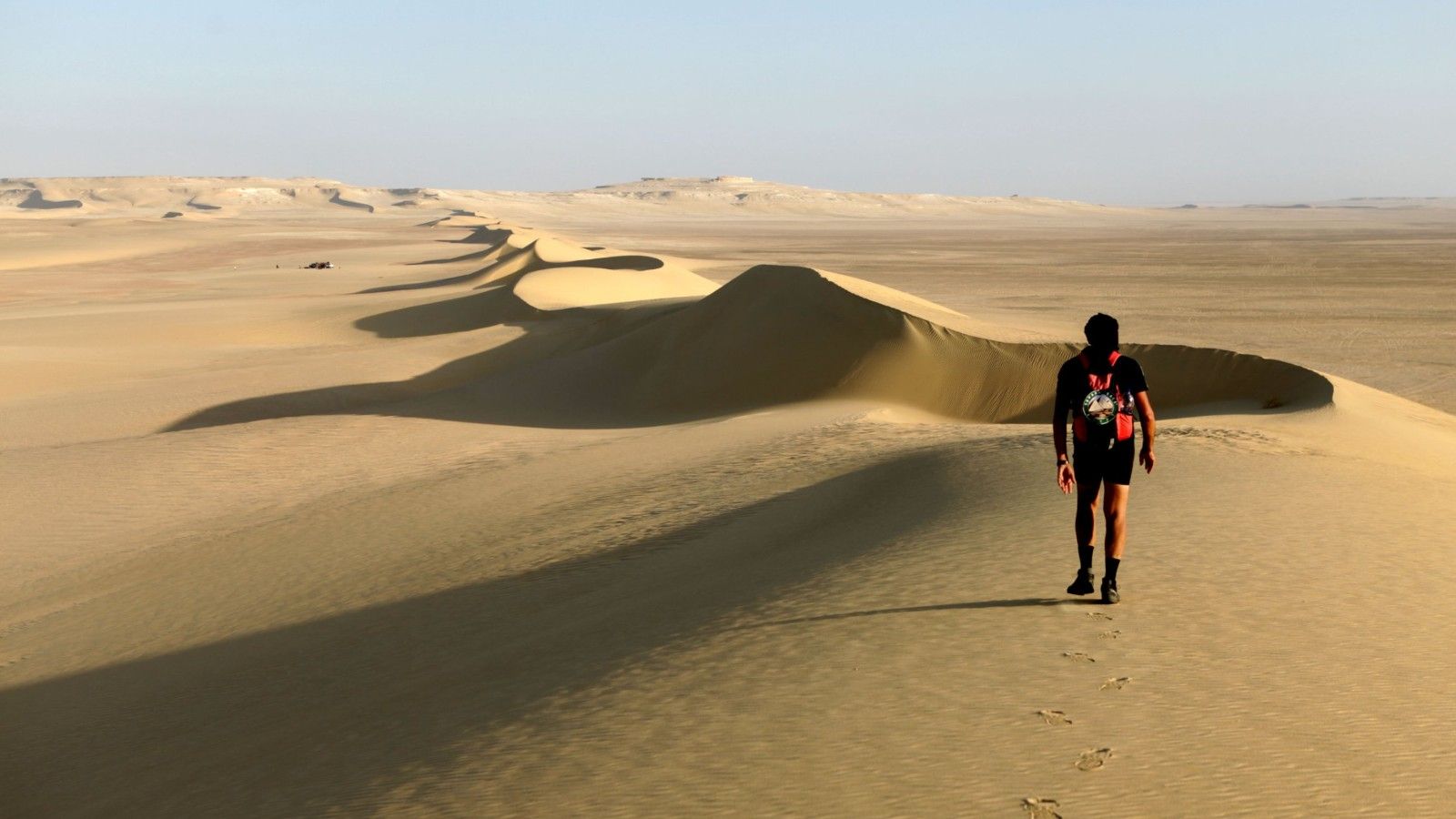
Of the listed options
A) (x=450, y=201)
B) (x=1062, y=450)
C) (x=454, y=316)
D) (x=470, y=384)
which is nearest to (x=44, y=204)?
(x=450, y=201)

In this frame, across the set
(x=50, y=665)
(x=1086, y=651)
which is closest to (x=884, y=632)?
(x=1086, y=651)

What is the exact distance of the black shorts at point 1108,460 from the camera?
545 cm

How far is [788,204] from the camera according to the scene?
16788cm

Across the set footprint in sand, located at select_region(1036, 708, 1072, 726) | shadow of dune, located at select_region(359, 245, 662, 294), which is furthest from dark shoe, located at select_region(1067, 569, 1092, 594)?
shadow of dune, located at select_region(359, 245, 662, 294)

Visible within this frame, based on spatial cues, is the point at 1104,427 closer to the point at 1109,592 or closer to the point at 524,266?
the point at 1109,592

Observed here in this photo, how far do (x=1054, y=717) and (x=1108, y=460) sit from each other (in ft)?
5.03

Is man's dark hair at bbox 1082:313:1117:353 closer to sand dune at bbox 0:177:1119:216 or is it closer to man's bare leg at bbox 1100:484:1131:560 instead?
man's bare leg at bbox 1100:484:1131:560

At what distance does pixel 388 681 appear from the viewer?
6.17 meters

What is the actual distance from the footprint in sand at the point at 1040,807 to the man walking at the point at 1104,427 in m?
1.86

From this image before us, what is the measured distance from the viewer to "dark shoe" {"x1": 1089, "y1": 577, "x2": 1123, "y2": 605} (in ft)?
17.7

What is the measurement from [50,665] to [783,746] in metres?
5.33

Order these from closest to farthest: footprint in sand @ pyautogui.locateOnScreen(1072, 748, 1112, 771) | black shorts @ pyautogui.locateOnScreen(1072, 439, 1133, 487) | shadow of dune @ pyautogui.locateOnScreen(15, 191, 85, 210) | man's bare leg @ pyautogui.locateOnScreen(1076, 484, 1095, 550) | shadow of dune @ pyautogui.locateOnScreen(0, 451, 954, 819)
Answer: footprint in sand @ pyautogui.locateOnScreen(1072, 748, 1112, 771) < shadow of dune @ pyautogui.locateOnScreen(0, 451, 954, 819) < black shorts @ pyautogui.locateOnScreen(1072, 439, 1133, 487) < man's bare leg @ pyautogui.locateOnScreen(1076, 484, 1095, 550) < shadow of dune @ pyautogui.locateOnScreen(15, 191, 85, 210)

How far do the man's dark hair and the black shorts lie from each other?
15.9 inches

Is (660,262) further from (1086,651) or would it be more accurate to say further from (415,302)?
(1086,651)
